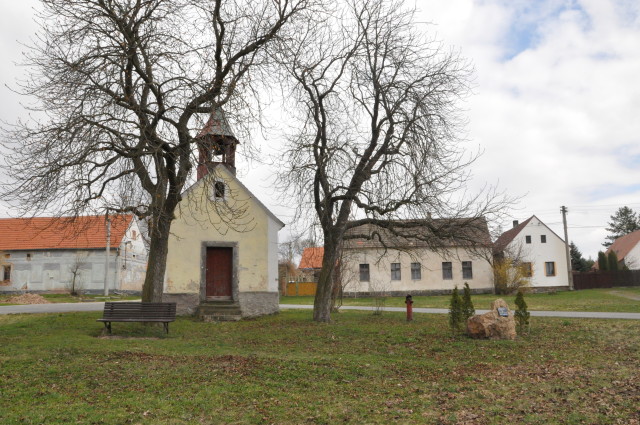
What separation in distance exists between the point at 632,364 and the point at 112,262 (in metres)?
34.0

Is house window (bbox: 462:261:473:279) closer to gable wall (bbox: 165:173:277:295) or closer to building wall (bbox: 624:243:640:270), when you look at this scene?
building wall (bbox: 624:243:640:270)

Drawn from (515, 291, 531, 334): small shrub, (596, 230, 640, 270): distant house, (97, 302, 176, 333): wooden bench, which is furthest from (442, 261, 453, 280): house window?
(97, 302, 176, 333): wooden bench

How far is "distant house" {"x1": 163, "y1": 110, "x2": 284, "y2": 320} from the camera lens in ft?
63.9

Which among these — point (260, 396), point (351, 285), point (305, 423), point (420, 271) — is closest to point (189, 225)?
point (260, 396)

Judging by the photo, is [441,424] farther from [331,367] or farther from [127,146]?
[127,146]

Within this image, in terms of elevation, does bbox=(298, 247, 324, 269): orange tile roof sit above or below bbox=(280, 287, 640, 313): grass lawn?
above

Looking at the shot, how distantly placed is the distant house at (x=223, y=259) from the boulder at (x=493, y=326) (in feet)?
30.6

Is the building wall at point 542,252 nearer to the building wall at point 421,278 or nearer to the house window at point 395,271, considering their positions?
the building wall at point 421,278

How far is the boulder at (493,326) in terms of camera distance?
12.5 metres

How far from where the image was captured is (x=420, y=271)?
134ft

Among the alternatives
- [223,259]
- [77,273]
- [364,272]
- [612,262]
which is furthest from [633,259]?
[77,273]

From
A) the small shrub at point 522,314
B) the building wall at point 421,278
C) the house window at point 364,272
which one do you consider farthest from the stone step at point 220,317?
the house window at point 364,272

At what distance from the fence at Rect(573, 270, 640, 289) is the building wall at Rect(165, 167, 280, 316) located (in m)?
34.6

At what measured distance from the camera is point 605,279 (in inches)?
1766
